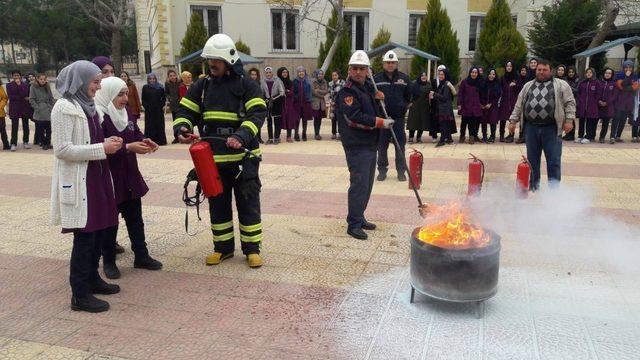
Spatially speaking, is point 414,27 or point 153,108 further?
point 414,27

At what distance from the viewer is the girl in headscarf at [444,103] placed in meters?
12.1

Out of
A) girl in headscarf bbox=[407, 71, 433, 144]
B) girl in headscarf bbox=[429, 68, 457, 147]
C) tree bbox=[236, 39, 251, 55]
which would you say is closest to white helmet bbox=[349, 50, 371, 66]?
girl in headscarf bbox=[429, 68, 457, 147]

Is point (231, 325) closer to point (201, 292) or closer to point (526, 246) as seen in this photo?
point (201, 292)

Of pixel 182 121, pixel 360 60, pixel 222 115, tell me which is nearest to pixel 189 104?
pixel 182 121

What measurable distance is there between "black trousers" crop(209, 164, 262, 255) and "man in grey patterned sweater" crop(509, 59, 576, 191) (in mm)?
4056

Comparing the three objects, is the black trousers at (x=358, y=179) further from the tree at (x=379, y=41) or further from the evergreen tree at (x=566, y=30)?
the tree at (x=379, y=41)

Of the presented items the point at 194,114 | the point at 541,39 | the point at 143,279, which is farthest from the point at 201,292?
the point at 541,39

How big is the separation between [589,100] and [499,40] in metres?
9.60

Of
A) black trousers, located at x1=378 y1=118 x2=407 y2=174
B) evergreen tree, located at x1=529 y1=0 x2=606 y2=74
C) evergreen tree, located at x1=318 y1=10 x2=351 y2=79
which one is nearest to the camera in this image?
black trousers, located at x1=378 y1=118 x2=407 y2=174

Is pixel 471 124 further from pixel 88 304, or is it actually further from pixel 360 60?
pixel 88 304

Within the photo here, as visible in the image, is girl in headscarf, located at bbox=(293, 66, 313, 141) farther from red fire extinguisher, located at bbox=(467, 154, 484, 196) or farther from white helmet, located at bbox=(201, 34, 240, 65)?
white helmet, located at bbox=(201, 34, 240, 65)

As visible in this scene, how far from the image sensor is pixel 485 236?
3.75m

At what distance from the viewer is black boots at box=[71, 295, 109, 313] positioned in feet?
12.8

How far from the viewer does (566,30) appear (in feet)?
66.2
